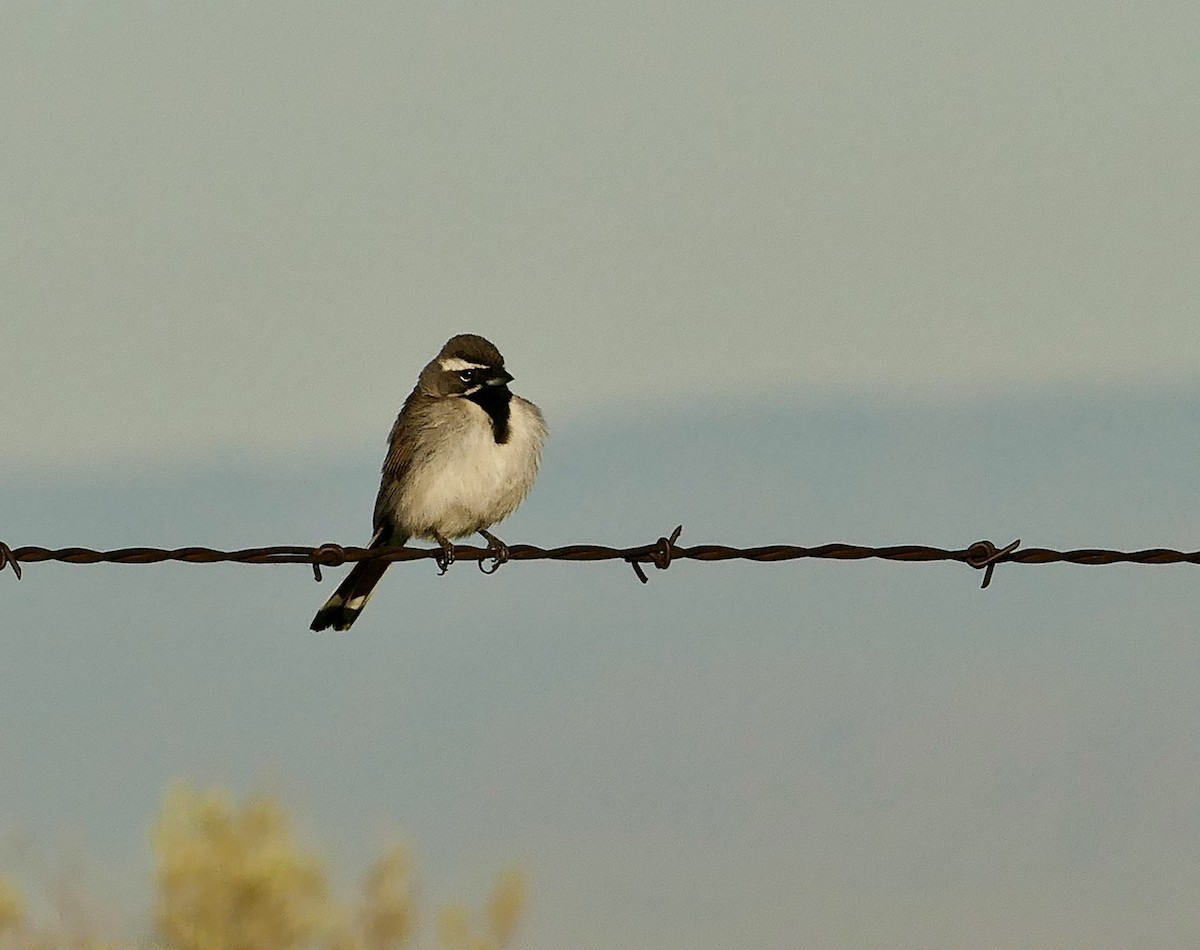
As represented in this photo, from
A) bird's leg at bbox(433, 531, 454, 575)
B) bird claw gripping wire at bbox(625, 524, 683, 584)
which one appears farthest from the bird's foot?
bird claw gripping wire at bbox(625, 524, 683, 584)

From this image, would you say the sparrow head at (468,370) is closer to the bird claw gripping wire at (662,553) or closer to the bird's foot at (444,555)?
the bird's foot at (444,555)

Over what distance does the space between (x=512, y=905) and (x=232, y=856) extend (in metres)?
2.21

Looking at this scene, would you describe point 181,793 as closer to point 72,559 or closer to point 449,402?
point 449,402

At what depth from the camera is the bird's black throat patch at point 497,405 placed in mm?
10375

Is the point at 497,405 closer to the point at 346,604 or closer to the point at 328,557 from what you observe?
the point at 346,604

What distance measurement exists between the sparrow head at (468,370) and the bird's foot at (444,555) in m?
0.88

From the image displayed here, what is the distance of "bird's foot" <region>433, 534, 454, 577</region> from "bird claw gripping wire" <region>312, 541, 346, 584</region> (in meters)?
1.51

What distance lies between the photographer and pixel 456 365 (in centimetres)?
1091

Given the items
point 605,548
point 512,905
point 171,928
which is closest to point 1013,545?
point 605,548

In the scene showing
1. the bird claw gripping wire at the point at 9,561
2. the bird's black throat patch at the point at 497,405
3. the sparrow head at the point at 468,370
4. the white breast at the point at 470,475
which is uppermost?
the sparrow head at the point at 468,370

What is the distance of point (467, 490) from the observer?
10.3 m

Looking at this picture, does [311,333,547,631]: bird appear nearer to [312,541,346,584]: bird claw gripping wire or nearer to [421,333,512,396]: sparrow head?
[421,333,512,396]: sparrow head

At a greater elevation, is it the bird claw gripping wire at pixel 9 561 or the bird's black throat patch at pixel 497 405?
the bird's black throat patch at pixel 497 405

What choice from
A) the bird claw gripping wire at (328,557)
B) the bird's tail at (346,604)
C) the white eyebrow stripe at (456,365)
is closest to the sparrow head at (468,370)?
the white eyebrow stripe at (456,365)
